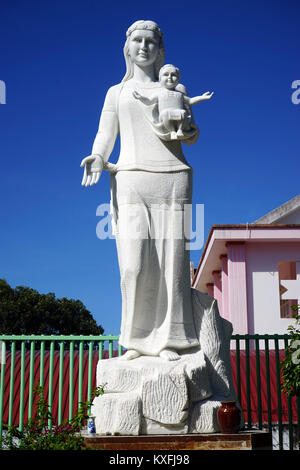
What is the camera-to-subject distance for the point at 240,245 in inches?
658

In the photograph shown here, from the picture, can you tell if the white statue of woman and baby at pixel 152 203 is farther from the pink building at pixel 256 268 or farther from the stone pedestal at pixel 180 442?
the pink building at pixel 256 268

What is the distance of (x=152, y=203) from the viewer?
23.2ft

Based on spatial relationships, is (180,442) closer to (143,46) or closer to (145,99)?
(145,99)

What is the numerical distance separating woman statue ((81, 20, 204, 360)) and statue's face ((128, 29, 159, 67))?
42mm

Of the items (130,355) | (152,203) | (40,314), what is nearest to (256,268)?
(152,203)

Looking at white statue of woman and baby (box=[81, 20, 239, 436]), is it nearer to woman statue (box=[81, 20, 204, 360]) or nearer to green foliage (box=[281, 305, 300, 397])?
woman statue (box=[81, 20, 204, 360])

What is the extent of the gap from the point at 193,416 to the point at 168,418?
0.98 feet

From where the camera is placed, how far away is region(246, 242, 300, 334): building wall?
16.4m

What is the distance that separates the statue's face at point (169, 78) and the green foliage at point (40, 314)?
1105 inches

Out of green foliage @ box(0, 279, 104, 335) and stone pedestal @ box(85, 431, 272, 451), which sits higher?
green foliage @ box(0, 279, 104, 335)

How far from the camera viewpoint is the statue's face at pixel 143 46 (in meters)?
7.55

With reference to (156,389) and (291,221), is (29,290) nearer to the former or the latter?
(291,221)

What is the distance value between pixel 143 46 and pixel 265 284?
Result: 34.5 ft

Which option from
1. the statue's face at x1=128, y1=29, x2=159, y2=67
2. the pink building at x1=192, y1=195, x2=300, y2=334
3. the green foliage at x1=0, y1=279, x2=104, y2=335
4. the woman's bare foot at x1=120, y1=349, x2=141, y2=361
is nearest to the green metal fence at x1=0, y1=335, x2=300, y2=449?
the woman's bare foot at x1=120, y1=349, x2=141, y2=361
